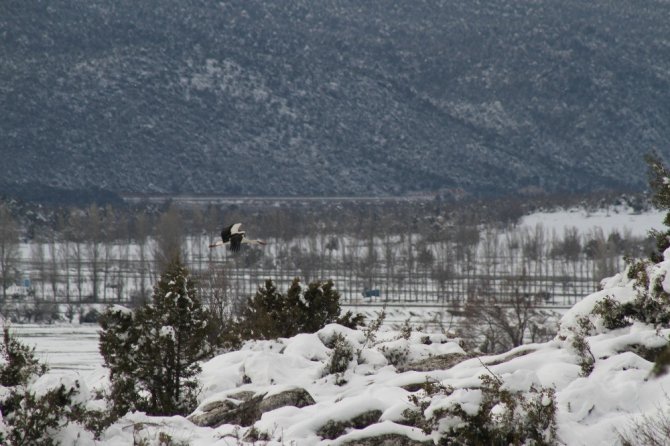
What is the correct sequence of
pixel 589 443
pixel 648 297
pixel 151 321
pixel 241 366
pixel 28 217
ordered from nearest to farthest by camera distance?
1. pixel 589 443
2. pixel 648 297
3. pixel 241 366
4. pixel 151 321
5. pixel 28 217

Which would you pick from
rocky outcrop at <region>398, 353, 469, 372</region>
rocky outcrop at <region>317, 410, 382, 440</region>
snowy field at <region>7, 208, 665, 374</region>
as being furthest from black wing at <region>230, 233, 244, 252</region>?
snowy field at <region>7, 208, 665, 374</region>

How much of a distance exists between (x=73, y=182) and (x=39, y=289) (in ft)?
330

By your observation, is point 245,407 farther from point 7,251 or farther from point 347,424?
point 7,251

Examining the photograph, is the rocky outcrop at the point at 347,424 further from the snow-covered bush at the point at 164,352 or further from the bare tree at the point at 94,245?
the bare tree at the point at 94,245

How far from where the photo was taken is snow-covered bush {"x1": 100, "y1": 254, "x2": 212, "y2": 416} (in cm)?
2339

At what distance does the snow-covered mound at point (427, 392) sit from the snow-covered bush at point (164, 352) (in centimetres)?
246

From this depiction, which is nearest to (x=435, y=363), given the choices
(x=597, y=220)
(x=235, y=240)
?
(x=235, y=240)

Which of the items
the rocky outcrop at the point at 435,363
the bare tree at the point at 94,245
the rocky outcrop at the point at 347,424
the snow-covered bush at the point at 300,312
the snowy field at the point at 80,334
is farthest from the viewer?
the bare tree at the point at 94,245

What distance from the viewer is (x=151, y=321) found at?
25.6 metres

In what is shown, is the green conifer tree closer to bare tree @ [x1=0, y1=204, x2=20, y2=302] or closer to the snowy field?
the snowy field

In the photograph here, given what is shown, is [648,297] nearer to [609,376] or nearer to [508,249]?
[609,376]

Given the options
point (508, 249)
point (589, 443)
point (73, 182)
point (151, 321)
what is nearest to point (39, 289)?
point (508, 249)

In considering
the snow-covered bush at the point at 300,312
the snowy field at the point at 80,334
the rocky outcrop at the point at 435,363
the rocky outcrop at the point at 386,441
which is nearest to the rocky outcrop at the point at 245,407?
the rocky outcrop at the point at 435,363

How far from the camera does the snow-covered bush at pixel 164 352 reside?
23.4 metres
